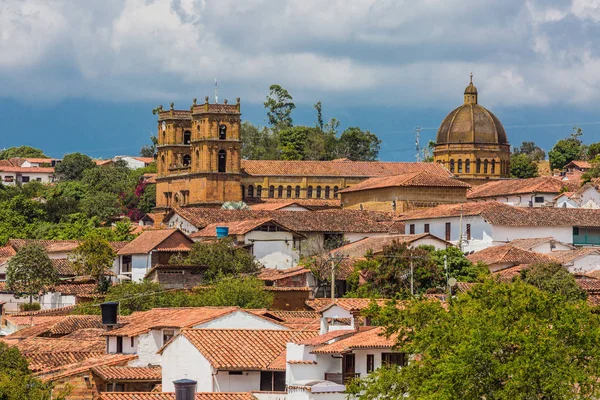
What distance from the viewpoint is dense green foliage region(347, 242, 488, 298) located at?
5988 cm

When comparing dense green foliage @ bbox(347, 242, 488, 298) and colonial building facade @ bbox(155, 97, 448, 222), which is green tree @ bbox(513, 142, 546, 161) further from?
dense green foliage @ bbox(347, 242, 488, 298)

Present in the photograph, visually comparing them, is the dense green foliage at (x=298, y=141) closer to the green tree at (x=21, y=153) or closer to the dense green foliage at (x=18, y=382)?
the green tree at (x=21, y=153)

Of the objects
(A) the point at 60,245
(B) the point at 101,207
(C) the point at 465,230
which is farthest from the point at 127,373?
(B) the point at 101,207

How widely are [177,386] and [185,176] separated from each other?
84379 mm

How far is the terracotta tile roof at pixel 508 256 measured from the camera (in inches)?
2640

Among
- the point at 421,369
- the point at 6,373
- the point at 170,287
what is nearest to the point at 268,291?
the point at 170,287

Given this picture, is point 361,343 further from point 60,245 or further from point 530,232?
point 60,245

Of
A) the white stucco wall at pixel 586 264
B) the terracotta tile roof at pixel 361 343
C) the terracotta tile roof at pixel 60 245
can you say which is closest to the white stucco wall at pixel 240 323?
the terracotta tile roof at pixel 361 343

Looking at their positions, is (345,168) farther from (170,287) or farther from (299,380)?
(299,380)

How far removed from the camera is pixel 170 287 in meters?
64.0

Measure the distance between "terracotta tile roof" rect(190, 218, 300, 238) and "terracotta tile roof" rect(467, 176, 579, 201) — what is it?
24.6 metres

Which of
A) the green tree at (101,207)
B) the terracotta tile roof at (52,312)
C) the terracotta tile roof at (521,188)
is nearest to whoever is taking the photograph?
the terracotta tile roof at (52,312)

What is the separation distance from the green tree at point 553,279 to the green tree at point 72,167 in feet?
325

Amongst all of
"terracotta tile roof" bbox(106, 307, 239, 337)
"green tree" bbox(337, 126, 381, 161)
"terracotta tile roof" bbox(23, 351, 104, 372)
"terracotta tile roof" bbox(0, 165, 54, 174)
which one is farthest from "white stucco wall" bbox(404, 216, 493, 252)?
"terracotta tile roof" bbox(0, 165, 54, 174)
